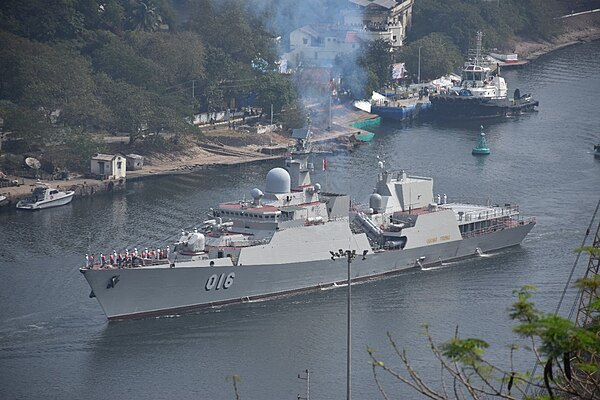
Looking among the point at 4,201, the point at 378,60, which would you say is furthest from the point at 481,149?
the point at 4,201

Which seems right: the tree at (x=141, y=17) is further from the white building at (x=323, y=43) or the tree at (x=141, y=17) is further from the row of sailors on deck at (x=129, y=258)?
the row of sailors on deck at (x=129, y=258)

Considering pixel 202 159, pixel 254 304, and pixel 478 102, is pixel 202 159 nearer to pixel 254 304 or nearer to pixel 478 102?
pixel 478 102

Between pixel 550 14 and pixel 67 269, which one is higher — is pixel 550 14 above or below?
above

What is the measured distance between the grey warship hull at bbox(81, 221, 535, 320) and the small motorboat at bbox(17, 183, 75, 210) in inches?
516

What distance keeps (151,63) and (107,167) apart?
1157 centimetres

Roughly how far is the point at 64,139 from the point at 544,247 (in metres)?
20.5

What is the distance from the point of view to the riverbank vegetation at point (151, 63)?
2287 inches

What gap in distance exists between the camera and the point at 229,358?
33.2 m

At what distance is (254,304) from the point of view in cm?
3841

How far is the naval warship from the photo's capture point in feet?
121

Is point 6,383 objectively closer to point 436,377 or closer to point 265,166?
point 436,377

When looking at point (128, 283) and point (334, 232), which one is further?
point (334, 232)

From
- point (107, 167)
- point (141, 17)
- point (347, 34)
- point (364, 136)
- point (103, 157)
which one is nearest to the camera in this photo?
point (107, 167)

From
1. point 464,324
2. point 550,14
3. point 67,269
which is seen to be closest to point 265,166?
point 67,269
